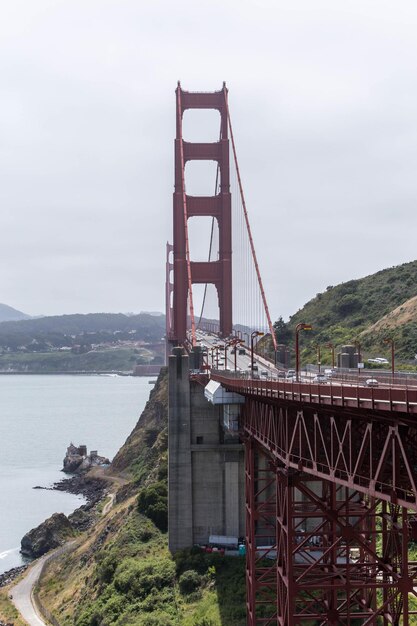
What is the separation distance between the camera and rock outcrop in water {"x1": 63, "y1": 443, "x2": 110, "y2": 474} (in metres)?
103

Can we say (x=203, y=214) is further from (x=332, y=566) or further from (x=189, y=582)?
(x=332, y=566)

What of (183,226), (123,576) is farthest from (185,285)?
(123,576)

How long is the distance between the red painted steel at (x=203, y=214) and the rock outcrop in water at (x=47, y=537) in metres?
15.8

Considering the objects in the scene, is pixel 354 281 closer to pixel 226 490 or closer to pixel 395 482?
pixel 226 490

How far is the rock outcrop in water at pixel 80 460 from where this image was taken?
103312 millimetres

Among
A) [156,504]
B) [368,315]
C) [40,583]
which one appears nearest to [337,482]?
[156,504]

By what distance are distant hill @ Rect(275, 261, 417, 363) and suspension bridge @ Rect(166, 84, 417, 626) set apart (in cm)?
1250

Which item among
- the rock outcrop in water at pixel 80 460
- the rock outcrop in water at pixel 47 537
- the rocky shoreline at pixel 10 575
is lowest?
the rocky shoreline at pixel 10 575

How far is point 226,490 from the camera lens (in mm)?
41656

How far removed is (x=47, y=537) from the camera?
65000mm

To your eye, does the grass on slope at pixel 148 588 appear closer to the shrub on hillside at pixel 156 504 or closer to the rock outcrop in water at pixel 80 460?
the shrub on hillside at pixel 156 504

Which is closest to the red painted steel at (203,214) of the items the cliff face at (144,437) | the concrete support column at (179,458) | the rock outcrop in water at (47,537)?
the cliff face at (144,437)

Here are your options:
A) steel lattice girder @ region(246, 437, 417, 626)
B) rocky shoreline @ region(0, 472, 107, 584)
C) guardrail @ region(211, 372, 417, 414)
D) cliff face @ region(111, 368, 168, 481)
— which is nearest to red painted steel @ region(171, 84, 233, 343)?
cliff face @ region(111, 368, 168, 481)

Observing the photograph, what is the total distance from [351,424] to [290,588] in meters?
7.51
